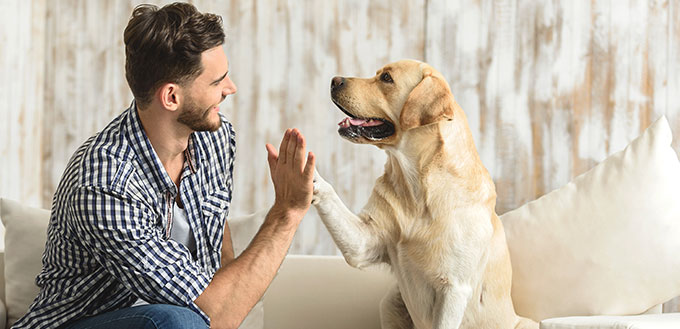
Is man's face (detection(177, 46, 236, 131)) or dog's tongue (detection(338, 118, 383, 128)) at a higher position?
man's face (detection(177, 46, 236, 131))

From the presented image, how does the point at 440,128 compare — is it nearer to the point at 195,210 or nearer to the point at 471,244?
the point at 471,244

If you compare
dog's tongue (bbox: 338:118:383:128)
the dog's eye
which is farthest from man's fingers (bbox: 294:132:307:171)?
the dog's eye

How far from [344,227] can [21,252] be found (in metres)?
1.06

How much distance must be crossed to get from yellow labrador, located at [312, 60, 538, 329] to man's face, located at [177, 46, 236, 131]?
31 cm

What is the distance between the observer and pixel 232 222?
2.08 meters

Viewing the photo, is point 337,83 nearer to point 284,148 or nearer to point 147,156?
point 284,148

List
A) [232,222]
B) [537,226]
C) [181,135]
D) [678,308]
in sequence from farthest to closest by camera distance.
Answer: [678,308] < [232,222] < [537,226] < [181,135]

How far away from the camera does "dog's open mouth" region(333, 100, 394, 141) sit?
165cm

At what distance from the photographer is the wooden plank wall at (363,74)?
236 cm

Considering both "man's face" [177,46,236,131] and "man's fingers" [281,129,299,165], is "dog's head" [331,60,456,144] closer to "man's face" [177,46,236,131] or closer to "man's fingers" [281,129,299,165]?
"man's fingers" [281,129,299,165]

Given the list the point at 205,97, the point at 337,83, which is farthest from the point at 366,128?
the point at 205,97

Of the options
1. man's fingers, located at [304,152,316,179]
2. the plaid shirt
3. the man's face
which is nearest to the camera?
the plaid shirt

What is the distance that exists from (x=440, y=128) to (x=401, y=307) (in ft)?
1.82

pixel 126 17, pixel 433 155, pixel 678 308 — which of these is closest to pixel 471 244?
pixel 433 155
